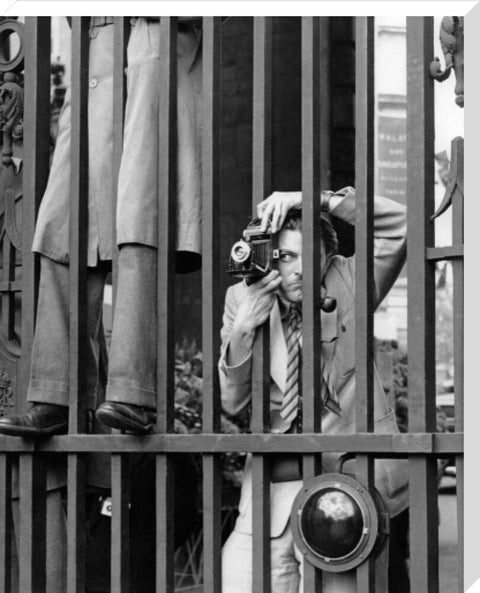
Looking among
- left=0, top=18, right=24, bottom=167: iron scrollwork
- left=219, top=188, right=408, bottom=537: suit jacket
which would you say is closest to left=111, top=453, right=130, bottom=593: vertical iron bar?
left=219, top=188, right=408, bottom=537: suit jacket

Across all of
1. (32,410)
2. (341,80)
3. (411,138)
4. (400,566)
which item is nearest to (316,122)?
(411,138)

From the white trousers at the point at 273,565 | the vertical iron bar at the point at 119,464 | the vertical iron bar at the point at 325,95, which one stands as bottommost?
the white trousers at the point at 273,565

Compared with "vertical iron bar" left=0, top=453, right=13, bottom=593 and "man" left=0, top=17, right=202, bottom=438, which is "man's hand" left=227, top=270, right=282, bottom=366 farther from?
"vertical iron bar" left=0, top=453, right=13, bottom=593

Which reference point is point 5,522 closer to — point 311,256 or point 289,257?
point 289,257

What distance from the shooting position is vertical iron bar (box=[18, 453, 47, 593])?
414cm

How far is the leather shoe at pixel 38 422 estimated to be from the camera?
4059 mm

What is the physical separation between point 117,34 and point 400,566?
14.5 feet

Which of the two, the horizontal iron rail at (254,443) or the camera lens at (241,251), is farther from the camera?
the camera lens at (241,251)

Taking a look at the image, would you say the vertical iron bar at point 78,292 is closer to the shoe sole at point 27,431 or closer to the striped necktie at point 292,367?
the shoe sole at point 27,431

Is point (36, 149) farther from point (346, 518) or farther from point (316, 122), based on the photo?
point (346, 518)

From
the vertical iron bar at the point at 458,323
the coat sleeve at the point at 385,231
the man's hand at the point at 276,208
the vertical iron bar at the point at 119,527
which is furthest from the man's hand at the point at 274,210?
the vertical iron bar at the point at 119,527

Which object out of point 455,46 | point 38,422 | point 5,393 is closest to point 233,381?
point 38,422

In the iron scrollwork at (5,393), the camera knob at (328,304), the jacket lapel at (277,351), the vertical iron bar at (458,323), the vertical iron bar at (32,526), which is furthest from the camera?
the iron scrollwork at (5,393)

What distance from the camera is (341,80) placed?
10.5m
